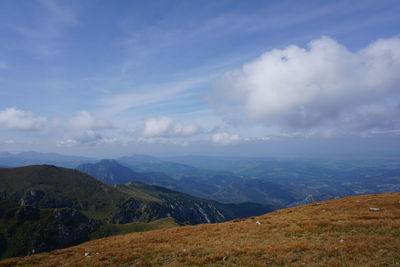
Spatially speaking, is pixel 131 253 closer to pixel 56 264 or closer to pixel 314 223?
pixel 56 264

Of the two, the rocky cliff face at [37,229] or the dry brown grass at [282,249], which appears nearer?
the dry brown grass at [282,249]

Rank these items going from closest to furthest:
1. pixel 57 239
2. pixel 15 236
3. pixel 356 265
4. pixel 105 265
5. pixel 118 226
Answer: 1. pixel 356 265
2. pixel 105 265
3. pixel 15 236
4. pixel 57 239
5. pixel 118 226

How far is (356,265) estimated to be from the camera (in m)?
11.6

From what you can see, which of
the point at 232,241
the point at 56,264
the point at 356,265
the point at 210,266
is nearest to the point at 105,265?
the point at 56,264

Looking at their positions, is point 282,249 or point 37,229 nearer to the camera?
point 282,249

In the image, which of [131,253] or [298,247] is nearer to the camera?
[298,247]

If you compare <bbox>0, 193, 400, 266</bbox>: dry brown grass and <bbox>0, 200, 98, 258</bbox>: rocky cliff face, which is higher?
<bbox>0, 193, 400, 266</bbox>: dry brown grass

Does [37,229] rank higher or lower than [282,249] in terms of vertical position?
lower

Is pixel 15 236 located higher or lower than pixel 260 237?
lower

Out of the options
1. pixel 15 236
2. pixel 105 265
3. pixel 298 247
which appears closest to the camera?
pixel 298 247

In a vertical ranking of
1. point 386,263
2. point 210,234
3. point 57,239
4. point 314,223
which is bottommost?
point 57,239

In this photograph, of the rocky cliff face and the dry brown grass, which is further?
the rocky cliff face

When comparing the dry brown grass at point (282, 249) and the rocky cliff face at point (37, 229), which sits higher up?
Answer: the dry brown grass at point (282, 249)

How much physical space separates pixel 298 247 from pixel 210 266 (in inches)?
251
